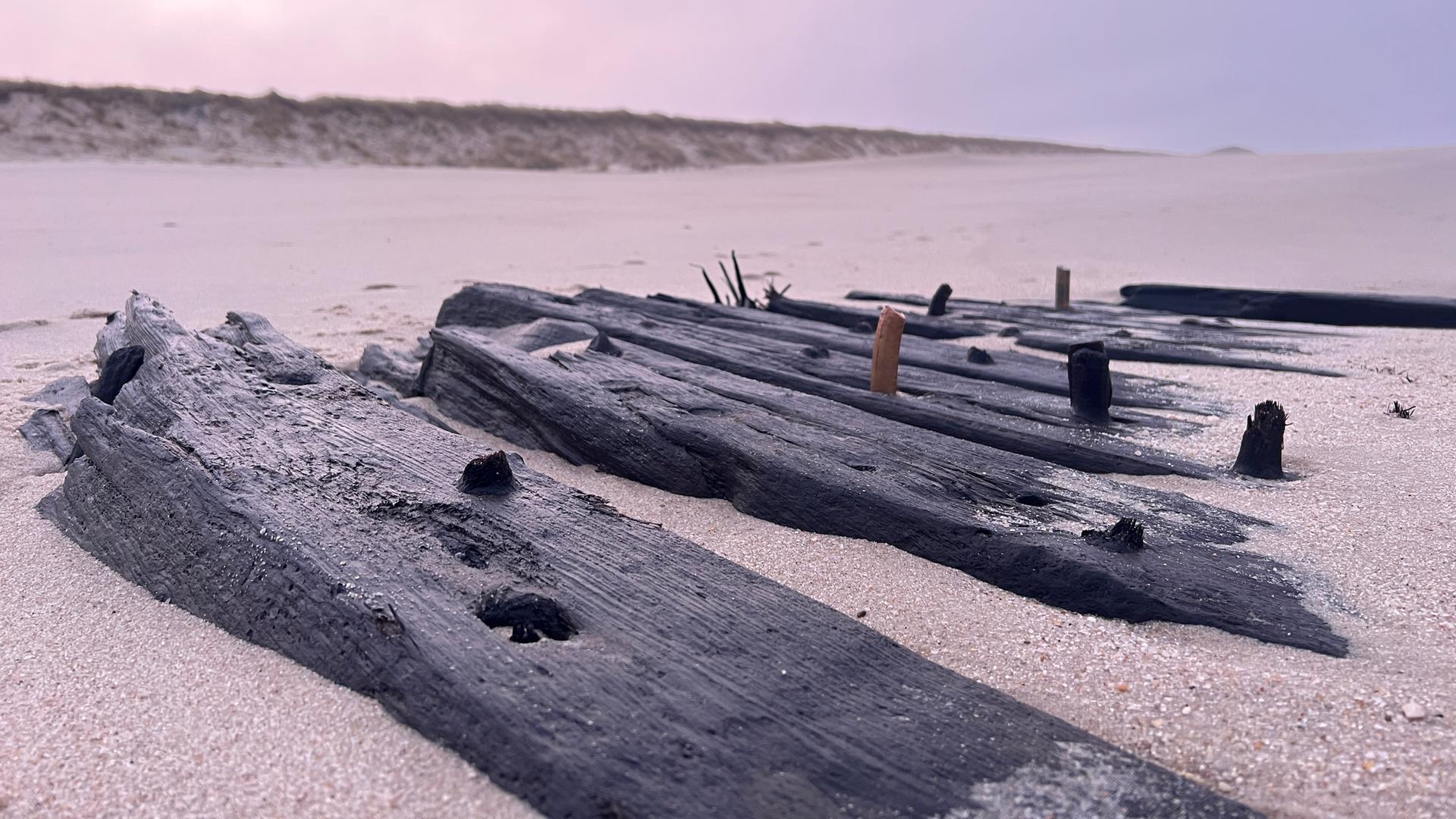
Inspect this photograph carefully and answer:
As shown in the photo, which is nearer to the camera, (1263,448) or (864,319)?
(1263,448)

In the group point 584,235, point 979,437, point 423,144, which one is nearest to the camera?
point 979,437

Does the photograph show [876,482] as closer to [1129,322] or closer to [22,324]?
[1129,322]

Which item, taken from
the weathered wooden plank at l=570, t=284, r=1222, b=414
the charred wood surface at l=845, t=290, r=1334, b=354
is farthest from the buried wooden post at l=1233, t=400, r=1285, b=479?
the charred wood surface at l=845, t=290, r=1334, b=354

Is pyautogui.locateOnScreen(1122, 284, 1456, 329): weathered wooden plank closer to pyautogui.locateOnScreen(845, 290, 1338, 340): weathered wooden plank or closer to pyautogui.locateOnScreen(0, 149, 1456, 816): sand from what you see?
pyautogui.locateOnScreen(845, 290, 1338, 340): weathered wooden plank

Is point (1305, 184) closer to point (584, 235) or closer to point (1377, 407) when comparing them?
point (584, 235)

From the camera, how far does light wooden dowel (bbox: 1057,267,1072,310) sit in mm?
7691

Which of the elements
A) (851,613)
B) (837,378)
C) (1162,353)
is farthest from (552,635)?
(1162,353)

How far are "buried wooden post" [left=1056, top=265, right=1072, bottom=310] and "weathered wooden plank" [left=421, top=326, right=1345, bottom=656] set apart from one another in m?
4.33

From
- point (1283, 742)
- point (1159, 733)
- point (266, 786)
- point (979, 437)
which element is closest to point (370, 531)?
point (266, 786)

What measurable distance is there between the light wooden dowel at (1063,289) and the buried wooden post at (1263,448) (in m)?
4.33

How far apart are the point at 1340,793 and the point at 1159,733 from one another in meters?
0.33

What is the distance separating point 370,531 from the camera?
245cm

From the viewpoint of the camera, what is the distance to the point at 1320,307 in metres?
7.11

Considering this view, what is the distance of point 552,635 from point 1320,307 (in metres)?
7.06
